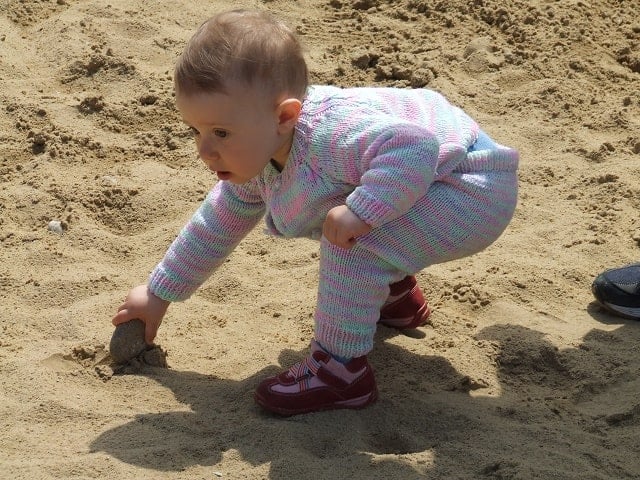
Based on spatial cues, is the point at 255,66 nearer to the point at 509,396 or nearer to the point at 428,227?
the point at 428,227

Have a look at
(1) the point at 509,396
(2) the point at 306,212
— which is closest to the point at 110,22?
(2) the point at 306,212

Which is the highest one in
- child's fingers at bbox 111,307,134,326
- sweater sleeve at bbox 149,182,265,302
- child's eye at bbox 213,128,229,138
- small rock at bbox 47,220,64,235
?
child's eye at bbox 213,128,229,138

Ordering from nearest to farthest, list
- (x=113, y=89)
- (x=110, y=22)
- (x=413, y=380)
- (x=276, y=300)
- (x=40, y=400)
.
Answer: (x=40, y=400)
(x=413, y=380)
(x=276, y=300)
(x=113, y=89)
(x=110, y=22)

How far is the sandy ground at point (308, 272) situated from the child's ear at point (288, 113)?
2.24ft

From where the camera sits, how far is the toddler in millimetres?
2568

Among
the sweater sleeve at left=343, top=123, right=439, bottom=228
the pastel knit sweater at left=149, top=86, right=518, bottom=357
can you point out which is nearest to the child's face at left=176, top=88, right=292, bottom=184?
the pastel knit sweater at left=149, top=86, right=518, bottom=357

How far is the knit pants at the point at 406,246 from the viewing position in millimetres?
2703

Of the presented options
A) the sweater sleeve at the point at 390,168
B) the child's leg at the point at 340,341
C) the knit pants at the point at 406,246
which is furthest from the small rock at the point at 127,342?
the sweater sleeve at the point at 390,168

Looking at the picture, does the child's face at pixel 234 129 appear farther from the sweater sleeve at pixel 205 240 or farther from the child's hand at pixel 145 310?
the child's hand at pixel 145 310

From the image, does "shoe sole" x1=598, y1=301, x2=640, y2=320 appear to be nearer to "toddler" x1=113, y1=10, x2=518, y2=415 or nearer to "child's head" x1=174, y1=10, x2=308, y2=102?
"toddler" x1=113, y1=10, x2=518, y2=415

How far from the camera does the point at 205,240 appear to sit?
303cm

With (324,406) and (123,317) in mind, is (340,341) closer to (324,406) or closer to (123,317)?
(324,406)

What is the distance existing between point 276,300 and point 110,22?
1.89 metres

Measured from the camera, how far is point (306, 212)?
276cm
